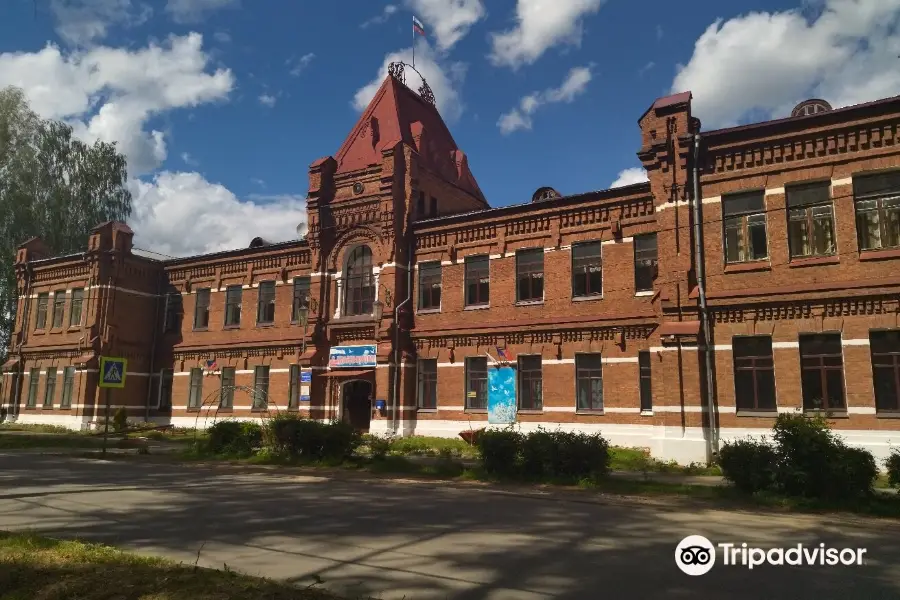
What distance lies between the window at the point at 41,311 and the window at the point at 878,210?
41.0 m

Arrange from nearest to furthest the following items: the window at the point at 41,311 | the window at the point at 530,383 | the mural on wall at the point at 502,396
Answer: the window at the point at 530,383
the mural on wall at the point at 502,396
the window at the point at 41,311

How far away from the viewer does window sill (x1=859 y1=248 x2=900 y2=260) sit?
693 inches

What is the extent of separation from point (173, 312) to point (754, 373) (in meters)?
30.5

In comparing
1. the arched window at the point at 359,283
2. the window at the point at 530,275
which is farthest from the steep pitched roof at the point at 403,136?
the window at the point at 530,275

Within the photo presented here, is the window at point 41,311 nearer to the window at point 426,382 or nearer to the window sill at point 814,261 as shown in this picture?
the window at point 426,382

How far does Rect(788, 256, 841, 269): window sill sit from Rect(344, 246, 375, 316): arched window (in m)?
16.8

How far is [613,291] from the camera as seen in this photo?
23.1m

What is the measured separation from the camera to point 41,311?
37.4 metres

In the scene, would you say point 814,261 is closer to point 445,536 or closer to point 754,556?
point 754,556

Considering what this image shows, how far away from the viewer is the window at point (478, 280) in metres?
26.1

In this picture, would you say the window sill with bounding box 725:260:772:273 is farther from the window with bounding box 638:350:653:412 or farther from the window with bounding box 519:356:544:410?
the window with bounding box 519:356:544:410

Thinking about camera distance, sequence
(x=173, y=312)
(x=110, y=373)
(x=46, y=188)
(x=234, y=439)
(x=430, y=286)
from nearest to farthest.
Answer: (x=234, y=439) < (x=110, y=373) < (x=430, y=286) < (x=173, y=312) < (x=46, y=188)

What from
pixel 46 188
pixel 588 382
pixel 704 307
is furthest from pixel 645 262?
pixel 46 188

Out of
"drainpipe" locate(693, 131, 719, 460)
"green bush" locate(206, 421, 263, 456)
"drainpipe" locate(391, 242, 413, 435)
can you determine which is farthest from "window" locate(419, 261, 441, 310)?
"drainpipe" locate(693, 131, 719, 460)
